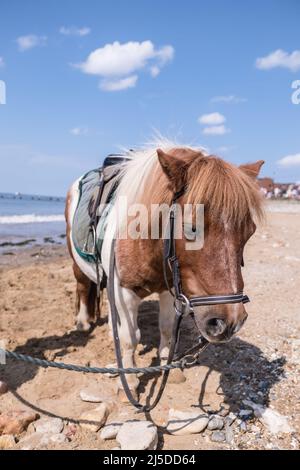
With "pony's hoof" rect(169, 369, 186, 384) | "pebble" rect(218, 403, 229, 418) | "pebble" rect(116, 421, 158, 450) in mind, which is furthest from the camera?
"pony's hoof" rect(169, 369, 186, 384)

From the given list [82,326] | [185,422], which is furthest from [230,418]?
[82,326]

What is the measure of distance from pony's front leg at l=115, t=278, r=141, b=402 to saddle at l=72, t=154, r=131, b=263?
0.56 metres

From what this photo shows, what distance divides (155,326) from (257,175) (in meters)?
2.80

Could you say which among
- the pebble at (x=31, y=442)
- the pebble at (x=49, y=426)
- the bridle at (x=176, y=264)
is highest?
the bridle at (x=176, y=264)

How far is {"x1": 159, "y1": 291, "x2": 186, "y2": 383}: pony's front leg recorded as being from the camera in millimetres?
3371

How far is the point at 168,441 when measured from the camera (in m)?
2.57

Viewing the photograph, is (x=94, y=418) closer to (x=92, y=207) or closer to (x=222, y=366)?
(x=222, y=366)

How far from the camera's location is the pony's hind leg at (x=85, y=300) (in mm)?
4609

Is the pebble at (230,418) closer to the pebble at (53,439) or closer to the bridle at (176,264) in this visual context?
the bridle at (176,264)

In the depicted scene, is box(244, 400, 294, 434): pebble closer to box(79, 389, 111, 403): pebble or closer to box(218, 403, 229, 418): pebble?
box(218, 403, 229, 418): pebble

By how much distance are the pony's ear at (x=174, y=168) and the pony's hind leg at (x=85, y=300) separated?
262 cm

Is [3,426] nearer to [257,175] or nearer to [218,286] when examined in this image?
[218,286]

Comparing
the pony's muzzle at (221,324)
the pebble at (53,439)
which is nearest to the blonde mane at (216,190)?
the pony's muzzle at (221,324)

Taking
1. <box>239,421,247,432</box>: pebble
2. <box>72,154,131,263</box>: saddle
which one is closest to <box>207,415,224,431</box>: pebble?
<box>239,421,247,432</box>: pebble
